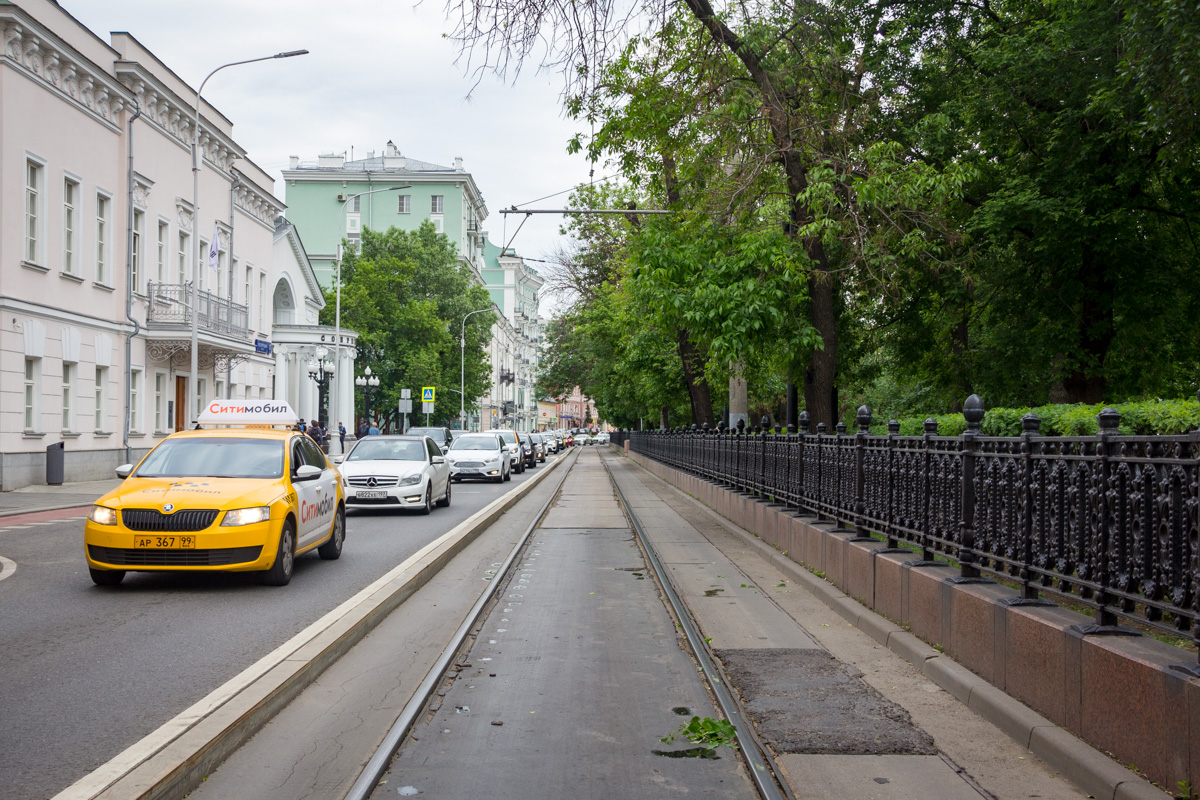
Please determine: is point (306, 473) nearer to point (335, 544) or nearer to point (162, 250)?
point (335, 544)

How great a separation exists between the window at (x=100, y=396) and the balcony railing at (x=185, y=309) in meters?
2.83

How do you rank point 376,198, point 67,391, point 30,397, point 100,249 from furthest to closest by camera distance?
point 376,198
point 100,249
point 67,391
point 30,397

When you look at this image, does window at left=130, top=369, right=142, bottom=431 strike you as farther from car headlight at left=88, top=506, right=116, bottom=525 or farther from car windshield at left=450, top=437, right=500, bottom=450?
car headlight at left=88, top=506, right=116, bottom=525

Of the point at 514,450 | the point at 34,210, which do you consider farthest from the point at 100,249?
the point at 514,450

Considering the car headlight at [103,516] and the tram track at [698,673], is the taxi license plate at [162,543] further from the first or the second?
the tram track at [698,673]

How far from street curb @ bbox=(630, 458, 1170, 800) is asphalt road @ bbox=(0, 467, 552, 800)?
4343 mm

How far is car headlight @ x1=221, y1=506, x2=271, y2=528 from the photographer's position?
970 centimetres

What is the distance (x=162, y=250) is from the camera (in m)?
32.2

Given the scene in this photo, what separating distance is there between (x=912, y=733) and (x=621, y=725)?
1.52 meters

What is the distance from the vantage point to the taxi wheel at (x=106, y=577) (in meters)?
9.85

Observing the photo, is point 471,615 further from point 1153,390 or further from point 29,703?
point 1153,390

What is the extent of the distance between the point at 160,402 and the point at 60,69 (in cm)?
1061

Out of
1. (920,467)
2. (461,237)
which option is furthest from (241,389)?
(461,237)

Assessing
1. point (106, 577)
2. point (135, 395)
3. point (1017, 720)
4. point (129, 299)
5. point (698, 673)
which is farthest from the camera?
point (135, 395)
